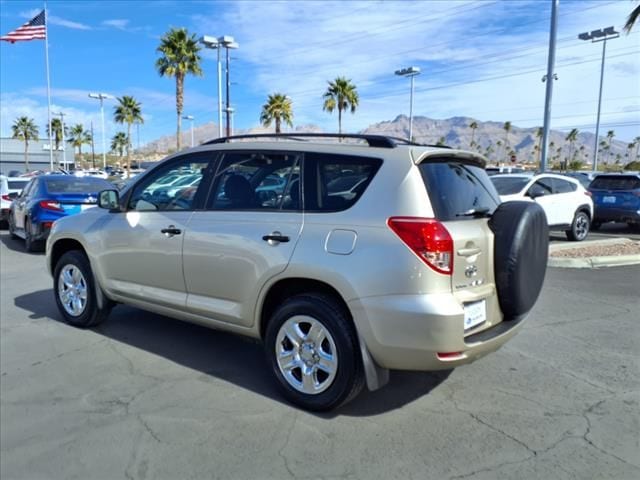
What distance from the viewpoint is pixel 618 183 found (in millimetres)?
13453

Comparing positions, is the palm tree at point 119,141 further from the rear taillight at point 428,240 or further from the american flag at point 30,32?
the rear taillight at point 428,240

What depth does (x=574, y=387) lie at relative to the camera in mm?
3873

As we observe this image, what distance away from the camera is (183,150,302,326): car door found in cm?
359

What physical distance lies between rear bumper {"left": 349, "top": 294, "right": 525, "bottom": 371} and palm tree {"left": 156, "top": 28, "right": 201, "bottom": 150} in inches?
1343

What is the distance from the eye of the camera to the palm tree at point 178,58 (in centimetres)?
3459

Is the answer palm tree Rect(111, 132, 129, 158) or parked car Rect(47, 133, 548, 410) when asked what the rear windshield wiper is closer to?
parked car Rect(47, 133, 548, 410)

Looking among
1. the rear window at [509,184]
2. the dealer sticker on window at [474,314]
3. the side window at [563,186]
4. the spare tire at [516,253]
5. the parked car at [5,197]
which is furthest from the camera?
the parked car at [5,197]

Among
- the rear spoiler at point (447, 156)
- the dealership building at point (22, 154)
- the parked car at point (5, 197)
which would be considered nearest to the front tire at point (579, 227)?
the rear spoiler at point (447, 156)

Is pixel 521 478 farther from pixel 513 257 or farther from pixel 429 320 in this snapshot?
pixel 513 257

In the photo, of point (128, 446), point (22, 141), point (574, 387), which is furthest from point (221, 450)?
point (22, 141)

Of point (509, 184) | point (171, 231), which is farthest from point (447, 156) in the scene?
point (509, 184)

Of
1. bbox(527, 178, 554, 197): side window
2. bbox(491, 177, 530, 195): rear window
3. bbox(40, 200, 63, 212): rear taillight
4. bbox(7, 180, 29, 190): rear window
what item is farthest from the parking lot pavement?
bbox(7, 180, 29, 190): rear window

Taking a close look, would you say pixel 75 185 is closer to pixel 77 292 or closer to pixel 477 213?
pixel 77 292

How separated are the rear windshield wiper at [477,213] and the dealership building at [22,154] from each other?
81982mm
